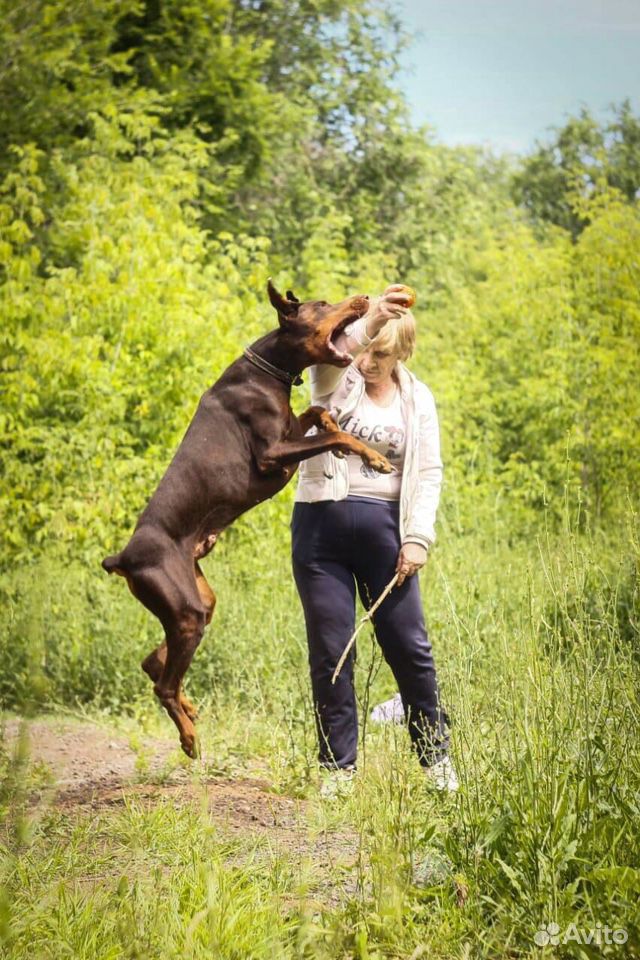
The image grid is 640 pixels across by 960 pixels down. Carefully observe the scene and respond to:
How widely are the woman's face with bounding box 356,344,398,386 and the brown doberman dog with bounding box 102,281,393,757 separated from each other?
110cm

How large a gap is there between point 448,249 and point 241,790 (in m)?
18.0

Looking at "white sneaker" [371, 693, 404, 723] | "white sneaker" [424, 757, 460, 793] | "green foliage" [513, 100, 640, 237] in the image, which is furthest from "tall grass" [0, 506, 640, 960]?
"green foliage" [513, 100, 640, 237]

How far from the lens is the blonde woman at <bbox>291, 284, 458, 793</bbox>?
15.1 ft

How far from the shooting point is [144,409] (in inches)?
375

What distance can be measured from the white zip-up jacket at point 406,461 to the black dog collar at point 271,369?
908 millimetres

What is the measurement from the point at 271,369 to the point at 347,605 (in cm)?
148

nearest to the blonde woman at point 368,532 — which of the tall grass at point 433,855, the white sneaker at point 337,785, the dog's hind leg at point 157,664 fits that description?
the white sneaker at point 337,785

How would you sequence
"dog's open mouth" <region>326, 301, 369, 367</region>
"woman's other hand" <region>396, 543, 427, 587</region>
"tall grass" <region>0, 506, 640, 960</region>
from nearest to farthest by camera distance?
"tall grass" <region>0, 506, 640, 960</region> → "dog's open mouth" <region>326, 301, 369, 367</region> → "woman's other hand" <region>396, 543, 427, 587</region>

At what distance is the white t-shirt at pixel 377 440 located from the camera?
4.61 m

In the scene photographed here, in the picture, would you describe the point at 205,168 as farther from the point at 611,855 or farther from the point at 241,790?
the point at 611,855

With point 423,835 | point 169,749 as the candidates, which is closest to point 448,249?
point 169,749

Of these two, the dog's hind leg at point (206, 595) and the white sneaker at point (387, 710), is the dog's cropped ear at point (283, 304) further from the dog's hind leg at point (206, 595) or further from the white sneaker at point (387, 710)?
the white sneaker at point (387, 710)

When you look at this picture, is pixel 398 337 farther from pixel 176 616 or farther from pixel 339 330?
pixel 176 616

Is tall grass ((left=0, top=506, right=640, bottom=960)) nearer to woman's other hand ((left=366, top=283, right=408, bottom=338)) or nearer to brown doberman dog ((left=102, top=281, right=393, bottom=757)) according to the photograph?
brown doberman dog ((left=102, top=281, right=393, bottom=757))
